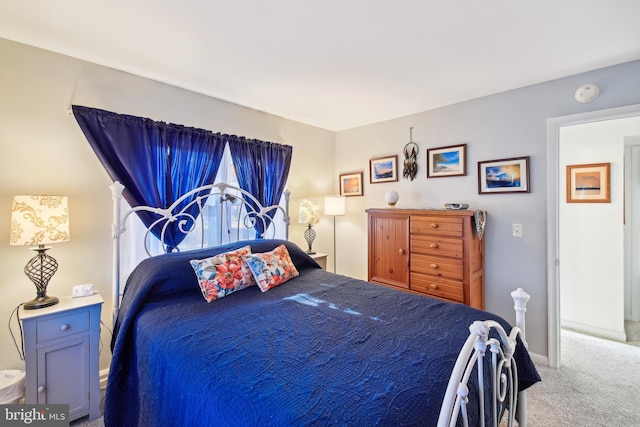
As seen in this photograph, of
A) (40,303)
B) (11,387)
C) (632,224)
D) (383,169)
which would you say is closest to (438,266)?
(383,169)

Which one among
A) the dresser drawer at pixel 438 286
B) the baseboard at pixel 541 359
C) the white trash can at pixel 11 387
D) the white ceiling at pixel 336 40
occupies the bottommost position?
the baseboard at pixel 541 359

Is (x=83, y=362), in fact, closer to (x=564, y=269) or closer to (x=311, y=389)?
(x=311, y=389)

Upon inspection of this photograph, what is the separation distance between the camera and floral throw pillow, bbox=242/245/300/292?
2.13 m

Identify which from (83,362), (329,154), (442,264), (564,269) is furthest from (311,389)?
(564,269)

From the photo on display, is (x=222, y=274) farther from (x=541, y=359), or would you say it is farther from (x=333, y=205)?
→ (x=541, y=359)

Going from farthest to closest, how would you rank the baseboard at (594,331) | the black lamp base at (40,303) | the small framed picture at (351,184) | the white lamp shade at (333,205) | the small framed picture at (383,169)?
the small framed picture at (351,184)
the white lamp shade at (333,205)
the small framed picture at (383,169)
the baseboard at (594,331)
the black lamp base at (40,303)

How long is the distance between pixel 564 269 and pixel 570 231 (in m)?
0.47

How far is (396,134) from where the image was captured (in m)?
3.51

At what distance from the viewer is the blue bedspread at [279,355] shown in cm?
90

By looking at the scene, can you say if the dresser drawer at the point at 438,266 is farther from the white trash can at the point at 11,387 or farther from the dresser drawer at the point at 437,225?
the white trash can at the point at 11,387

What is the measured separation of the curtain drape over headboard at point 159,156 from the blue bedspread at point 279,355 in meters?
0.66

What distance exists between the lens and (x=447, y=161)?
3.06 m

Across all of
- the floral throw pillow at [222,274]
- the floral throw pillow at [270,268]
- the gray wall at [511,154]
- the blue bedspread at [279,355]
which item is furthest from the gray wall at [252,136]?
the floral throw pillow at [270,268]

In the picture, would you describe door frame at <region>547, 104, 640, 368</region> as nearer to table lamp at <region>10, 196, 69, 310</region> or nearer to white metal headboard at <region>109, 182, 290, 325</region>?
white metal headboard at <region>109, 182, 290, 325</region>
